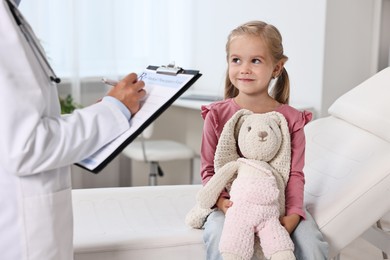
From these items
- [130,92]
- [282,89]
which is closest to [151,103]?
[130,92]

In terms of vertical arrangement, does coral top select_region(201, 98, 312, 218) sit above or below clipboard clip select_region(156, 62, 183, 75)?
below

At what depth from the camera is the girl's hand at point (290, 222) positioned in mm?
1727

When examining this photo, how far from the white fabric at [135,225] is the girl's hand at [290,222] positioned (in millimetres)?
257

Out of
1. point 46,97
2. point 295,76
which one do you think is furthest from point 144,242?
point 295,76

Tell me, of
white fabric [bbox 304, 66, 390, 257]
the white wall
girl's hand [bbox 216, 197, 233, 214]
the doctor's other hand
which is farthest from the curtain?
the doctor's other hand

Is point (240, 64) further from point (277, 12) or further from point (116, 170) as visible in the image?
point (116, 170)

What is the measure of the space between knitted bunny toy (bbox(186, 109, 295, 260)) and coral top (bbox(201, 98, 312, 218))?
0.08 ft

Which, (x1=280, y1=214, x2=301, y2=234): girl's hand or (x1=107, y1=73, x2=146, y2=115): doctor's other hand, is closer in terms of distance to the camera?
(x1=107, y1=73, x2=146, y2=115): doctor's other hand

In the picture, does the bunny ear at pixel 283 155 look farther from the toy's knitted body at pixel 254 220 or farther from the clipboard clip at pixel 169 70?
the clipboard clip at pixel 169 70

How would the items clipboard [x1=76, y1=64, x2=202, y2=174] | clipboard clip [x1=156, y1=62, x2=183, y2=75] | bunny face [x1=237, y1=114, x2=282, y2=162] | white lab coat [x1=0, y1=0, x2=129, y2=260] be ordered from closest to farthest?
white lab coat [x1=0, y1=0, x2=129, y2=260] < clipboard [x1=76, y1=64, x2=202, y2=174] < clipboard clip [x1=156, y1=62, x2=183, y2=75] < bunny face [x1=237, y1=114, x2=282, y2=162]

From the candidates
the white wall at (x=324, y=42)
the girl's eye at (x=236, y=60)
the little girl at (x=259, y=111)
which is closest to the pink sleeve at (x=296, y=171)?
the little girl at (x=259, y=111)

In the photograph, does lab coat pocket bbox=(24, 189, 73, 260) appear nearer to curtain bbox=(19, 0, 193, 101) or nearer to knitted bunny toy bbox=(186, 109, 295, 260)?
knitted bunny toy bbox=(186, 109, 295, 260)

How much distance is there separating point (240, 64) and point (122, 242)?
0.58 metres

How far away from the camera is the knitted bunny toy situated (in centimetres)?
166
